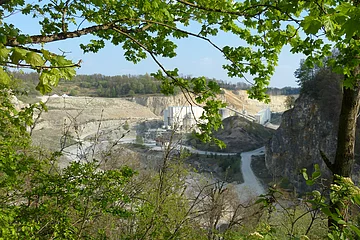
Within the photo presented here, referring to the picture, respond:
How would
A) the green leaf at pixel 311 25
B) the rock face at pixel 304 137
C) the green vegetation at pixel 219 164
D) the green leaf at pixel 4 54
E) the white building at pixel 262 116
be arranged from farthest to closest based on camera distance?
the white building at pixel 262 116, the green vegetation at pixel 219 164, the rock face at pixel 304 137, the green leaf at pixel 311 25, the green leaf at pixel 4 54

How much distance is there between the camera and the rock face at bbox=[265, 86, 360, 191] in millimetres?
28078

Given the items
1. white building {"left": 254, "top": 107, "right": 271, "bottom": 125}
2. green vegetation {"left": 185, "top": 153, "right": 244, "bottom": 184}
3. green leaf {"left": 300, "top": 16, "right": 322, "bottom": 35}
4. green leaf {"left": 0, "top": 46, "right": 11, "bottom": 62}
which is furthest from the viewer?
white building {"left": 254, "top": 107, "right": 271, "bottom": 125}

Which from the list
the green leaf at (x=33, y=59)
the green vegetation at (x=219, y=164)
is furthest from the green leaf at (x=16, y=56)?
the green vegetation at (x=219, y=164)

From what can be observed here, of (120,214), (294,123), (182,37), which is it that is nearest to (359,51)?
(182,37)

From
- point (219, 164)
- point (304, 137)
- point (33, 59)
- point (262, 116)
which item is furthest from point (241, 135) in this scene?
point (33, 59)

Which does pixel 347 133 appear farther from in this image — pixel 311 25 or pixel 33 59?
pixel 33 59

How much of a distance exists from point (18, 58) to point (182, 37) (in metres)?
2.77

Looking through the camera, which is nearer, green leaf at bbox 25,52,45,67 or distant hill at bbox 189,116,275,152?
green leaf at bbox 25,52,45,67

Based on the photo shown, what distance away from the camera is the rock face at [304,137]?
28078mm

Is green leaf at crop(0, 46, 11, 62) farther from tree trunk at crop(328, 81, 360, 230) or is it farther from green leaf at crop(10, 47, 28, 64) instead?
tree trunk at crop(328, 81, 360, 230)

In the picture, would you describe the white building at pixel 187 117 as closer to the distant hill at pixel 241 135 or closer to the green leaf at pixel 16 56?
the green leaf at pixel 16 56

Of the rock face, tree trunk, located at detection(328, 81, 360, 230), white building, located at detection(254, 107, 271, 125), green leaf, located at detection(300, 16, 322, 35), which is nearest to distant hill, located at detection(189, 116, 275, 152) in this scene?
white building, located at detection(254, 107, 271, 125)

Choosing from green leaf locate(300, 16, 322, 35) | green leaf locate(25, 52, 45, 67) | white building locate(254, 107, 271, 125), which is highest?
green leaf locate(300, 16, 322, 35)

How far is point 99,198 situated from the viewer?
3533 mm
